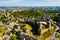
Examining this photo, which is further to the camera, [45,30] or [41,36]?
[45,30]

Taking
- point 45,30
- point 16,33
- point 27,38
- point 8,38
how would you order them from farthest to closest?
point 45,30 → point 16,33 → point 27,38 → point 8,38

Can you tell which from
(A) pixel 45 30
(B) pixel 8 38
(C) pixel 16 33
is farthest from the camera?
(A) pixel 45 30

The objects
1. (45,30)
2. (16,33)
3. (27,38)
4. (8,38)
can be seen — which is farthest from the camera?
(45,30)

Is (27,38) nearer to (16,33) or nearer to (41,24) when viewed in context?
(16,33)

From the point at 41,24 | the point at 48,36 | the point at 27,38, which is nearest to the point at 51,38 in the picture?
the point at 48,36

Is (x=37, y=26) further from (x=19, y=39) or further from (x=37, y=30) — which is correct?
(x=19, y=39)

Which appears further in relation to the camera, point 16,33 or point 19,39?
point 16,33

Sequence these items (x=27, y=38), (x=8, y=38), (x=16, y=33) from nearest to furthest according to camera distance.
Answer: (x=8, y=38) → (x=27, y=38) → (x=16, y=33)

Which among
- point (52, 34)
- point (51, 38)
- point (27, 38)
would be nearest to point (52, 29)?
point (52, 34)
